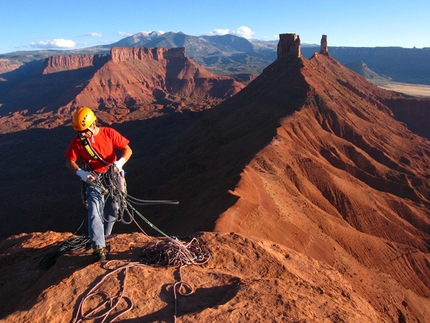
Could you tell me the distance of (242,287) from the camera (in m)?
6.88

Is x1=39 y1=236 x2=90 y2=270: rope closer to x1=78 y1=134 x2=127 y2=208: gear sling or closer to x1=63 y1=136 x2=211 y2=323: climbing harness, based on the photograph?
x1=63 y1=136 x2=211 y2=323: climbing harness

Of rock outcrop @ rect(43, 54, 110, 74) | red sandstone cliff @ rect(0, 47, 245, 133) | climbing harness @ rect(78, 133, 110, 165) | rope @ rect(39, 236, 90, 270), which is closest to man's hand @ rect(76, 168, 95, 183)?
climbing harness @ rect(78, 133, 110, 165)

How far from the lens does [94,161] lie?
25.8 feet

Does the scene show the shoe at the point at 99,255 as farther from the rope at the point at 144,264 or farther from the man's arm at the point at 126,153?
the man's arm at the point at 126,153

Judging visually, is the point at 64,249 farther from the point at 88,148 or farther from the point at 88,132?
the point at 88,132

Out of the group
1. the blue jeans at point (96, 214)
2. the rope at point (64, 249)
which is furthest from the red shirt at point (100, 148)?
the rope at point (64, 249)

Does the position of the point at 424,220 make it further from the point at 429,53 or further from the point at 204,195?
the point at 429,53

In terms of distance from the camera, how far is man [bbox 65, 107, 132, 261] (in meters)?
7.46

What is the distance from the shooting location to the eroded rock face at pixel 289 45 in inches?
2077

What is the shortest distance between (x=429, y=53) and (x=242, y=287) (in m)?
202

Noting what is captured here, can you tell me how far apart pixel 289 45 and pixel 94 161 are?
51547 mm

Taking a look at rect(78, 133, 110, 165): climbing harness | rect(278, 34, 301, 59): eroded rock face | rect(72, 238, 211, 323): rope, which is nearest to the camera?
rect(72, 238, 211, 323): rope

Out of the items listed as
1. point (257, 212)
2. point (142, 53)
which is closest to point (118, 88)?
point (142, 53)

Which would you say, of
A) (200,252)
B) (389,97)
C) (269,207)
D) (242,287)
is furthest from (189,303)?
(389,97)
